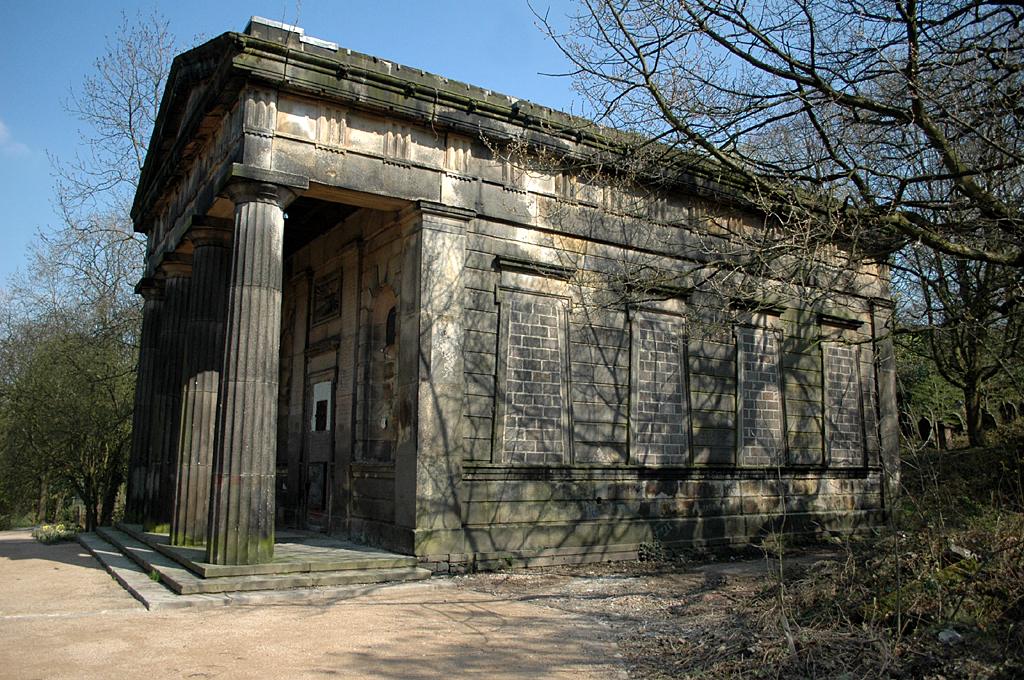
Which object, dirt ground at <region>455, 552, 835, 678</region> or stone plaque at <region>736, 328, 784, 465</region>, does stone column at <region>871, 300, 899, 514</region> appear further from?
dirt ground at <region>455, 552, 835, 678</region>

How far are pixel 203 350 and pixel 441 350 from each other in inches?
168

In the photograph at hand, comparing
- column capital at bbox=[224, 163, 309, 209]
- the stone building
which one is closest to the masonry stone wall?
the stone building

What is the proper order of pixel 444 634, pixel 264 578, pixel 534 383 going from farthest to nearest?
pixel 534 383 → pixel 264 578 → pixel 444 634

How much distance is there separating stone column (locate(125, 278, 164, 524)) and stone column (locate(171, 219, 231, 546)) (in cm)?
239

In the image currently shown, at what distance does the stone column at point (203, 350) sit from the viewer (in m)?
12.0

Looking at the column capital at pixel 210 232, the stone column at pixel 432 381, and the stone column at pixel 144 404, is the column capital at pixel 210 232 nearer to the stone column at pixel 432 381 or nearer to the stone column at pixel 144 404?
the stone column at pixel 432 381

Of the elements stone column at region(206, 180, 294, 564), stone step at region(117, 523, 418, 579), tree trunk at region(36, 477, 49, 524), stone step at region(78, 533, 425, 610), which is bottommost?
tree trunk at region(36, 477, 49, 524)

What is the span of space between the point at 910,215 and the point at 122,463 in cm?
1942

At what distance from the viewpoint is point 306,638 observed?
22.6ft

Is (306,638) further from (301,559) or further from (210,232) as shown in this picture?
(210,232)

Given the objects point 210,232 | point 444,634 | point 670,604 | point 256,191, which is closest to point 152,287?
point 210,232

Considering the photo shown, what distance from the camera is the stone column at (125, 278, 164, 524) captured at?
14.4 metres

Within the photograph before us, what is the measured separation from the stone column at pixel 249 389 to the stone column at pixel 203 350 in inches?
99.8

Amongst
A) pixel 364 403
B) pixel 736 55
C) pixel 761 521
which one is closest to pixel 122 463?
pixel 364 403
